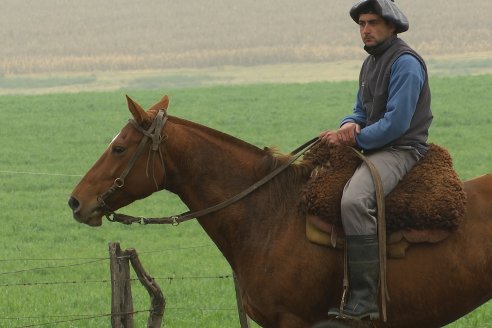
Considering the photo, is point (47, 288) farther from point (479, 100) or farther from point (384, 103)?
point (479, 100)

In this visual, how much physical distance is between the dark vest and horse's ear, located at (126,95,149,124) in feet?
5.13

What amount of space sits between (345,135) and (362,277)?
1.00 meters

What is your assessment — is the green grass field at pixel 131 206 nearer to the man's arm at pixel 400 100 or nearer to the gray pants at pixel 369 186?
the gray pants at pixel 369 186

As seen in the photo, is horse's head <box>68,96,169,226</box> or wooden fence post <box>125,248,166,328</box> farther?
wooden fence post <box>125,248,166,328</box>

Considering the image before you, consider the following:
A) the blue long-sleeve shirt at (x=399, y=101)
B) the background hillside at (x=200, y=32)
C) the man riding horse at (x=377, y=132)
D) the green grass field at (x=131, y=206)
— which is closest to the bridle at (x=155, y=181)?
the man riding horse at (x=377, y=132)

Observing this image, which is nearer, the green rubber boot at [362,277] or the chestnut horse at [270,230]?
the green rubber boot at [362,277]

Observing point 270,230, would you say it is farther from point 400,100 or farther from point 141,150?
point 400,100

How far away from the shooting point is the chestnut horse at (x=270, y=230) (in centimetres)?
689

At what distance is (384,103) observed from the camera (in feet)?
23.1

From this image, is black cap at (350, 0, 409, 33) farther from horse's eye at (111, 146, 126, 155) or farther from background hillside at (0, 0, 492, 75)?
background hillside at (0, 0, 492, 75)

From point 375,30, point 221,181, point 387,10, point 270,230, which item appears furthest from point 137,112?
point 387,10

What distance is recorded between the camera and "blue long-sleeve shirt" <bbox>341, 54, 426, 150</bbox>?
22.4 ft

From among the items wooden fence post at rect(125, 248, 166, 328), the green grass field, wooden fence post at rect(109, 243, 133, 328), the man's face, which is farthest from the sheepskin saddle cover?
the green grass field

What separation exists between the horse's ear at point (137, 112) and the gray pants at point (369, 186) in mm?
1441
